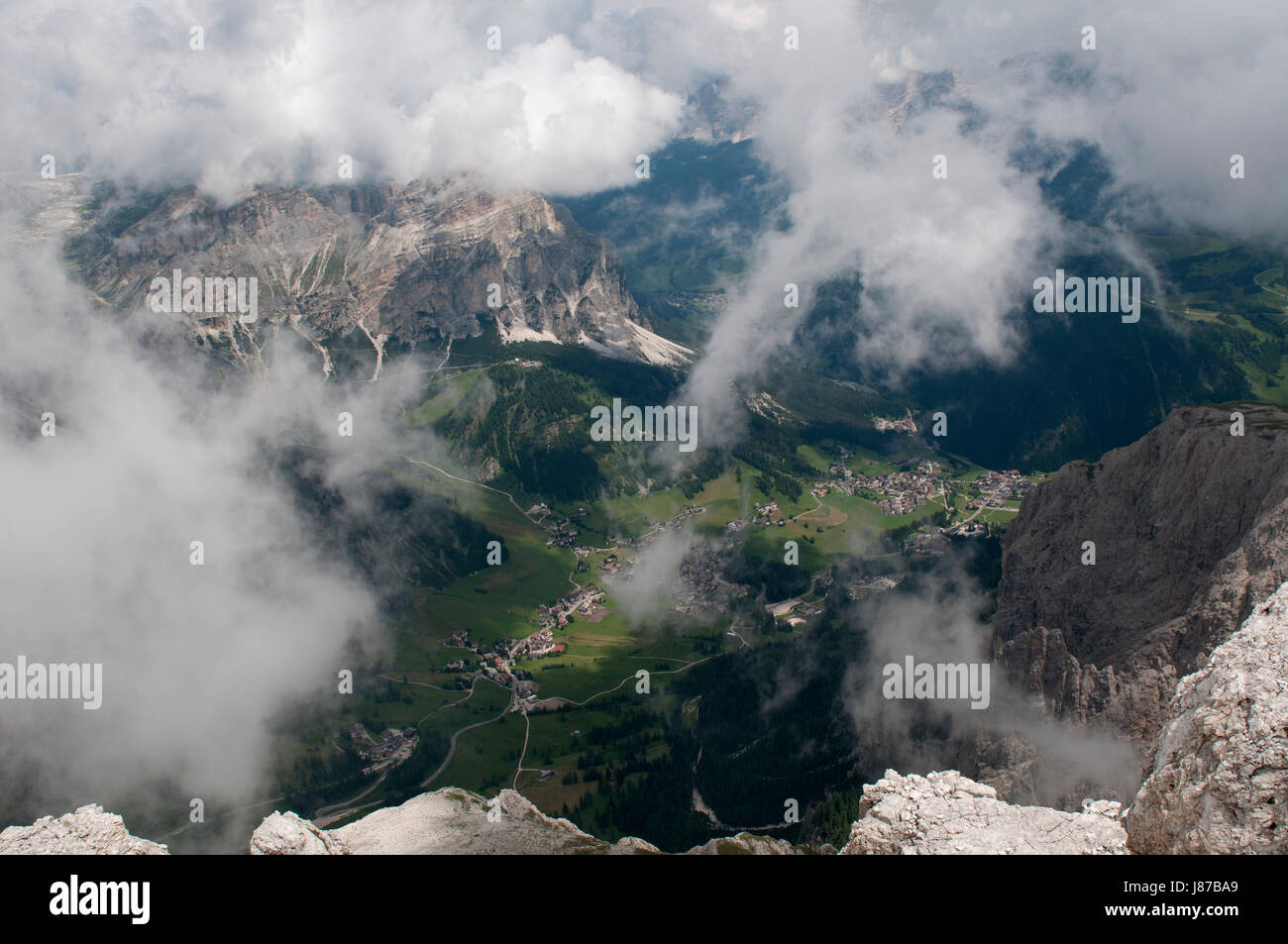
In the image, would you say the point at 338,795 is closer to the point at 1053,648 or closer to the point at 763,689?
the point at 763,689

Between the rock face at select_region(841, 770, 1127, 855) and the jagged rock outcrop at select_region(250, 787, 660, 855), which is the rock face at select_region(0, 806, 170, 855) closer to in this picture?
the jagged rock outcrop at select_region(250, 787, 660, 855)

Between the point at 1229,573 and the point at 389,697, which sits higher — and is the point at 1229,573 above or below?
above

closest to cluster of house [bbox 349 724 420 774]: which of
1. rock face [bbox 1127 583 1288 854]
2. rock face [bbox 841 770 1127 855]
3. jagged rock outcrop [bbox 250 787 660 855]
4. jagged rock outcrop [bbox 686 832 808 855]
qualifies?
jagged rock outcrop [bbox 250 787 660 855]

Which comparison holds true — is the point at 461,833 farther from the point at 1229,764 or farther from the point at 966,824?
the point at 1229,764

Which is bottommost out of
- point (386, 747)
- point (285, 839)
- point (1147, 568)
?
point (386, 747)

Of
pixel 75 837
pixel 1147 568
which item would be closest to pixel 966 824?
pixel 75 837
